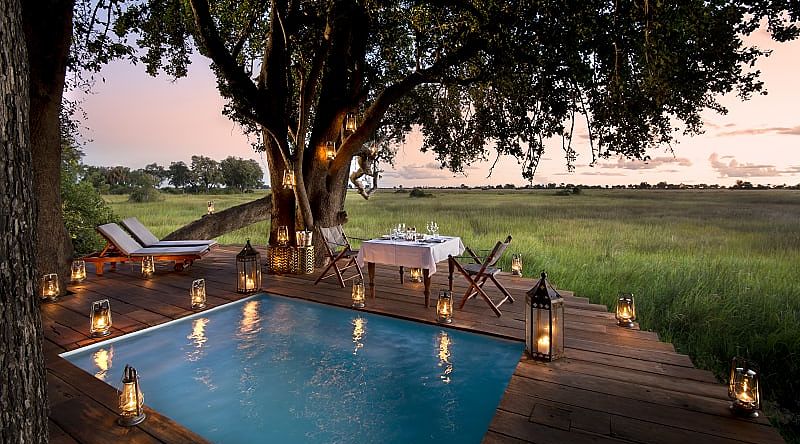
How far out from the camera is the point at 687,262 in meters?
8.34

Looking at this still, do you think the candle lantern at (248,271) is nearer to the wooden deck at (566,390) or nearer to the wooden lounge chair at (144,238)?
→ the wooden deck at (566,390)

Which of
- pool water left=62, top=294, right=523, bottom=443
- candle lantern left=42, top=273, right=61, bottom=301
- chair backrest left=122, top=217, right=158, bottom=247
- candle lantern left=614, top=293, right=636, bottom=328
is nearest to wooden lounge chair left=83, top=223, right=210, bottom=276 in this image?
chair backrest left=122, top=217, right=158, bottom=247

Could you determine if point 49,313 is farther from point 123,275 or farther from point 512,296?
point 512,296

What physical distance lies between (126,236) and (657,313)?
8314 mm

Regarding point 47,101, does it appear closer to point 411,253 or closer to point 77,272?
point 77,272

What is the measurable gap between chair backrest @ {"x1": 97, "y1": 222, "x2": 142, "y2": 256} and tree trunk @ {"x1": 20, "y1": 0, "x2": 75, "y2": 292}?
3.59 feet

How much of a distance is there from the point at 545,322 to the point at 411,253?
76.0 inches

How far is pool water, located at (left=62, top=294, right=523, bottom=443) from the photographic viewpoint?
8.69 ft

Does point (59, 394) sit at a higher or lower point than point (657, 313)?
higher

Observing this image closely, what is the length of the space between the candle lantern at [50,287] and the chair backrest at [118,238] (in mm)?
1394

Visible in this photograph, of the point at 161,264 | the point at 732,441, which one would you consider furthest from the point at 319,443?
the point at 161,264

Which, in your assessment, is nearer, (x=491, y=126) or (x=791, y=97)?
(x=491, y=126)

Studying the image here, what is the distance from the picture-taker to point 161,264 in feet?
24.8

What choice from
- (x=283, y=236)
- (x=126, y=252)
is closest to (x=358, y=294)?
(x=283, y=236)
